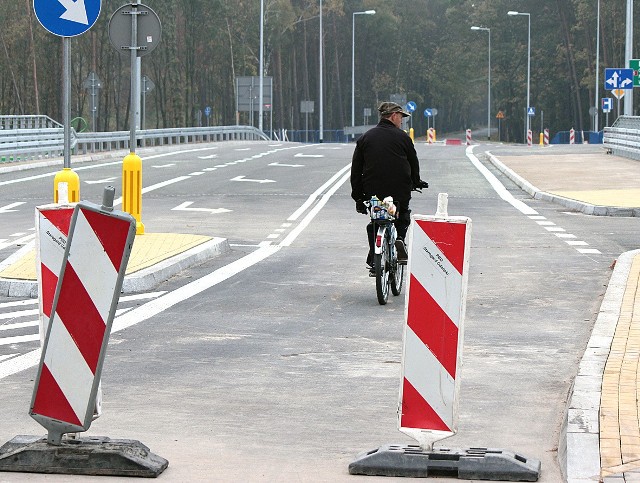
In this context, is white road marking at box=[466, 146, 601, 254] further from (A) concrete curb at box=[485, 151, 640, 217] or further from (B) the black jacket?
(B) the black jacket

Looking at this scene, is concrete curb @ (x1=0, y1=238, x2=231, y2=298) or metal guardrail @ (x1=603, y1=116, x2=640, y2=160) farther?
metal guardrail @ (x1=603, y1=116, x2=640, y2=160)

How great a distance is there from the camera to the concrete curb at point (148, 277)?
14.0 meters

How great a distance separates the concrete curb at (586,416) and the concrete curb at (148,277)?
15.7ft

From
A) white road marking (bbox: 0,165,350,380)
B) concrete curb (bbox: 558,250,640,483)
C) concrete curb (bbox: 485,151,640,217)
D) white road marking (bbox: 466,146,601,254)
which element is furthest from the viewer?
concrete curb (bbox: 485,151,640,217)

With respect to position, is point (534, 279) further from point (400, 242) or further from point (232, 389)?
point (232, 389)

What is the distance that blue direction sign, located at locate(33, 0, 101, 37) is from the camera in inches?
499

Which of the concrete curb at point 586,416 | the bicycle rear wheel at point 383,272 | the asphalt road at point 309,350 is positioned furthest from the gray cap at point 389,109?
the concrete curb at point 586,416

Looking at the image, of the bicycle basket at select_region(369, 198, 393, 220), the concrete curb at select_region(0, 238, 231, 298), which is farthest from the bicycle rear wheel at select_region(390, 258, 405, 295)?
the concrete curb at select_region(0, 238, 231, 298)

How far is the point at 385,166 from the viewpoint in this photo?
13.8m

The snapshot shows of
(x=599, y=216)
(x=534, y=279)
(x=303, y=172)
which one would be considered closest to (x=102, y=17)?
(x=303, y=172)

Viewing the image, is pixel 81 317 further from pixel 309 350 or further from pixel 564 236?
pixel 564 236

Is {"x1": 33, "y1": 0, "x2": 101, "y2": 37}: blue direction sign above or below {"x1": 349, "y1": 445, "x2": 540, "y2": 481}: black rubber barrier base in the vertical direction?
above

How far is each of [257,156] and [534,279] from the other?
30.1 metres

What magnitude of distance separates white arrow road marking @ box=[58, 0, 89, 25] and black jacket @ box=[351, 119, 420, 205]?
2710mm
